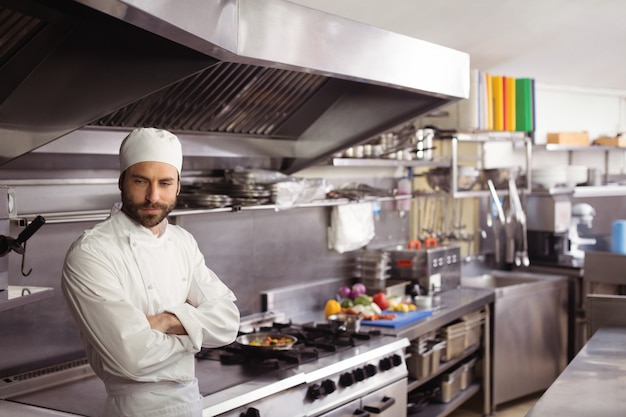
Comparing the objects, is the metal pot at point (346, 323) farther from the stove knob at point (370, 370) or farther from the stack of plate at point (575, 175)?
the stack of plate at point (575, 175)

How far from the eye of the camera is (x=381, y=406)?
346cm

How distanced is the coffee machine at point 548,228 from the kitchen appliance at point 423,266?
1.56 metres

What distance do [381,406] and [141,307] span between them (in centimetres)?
151

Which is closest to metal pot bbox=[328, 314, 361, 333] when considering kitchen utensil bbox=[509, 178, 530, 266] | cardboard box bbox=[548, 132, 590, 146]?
kitchen utensil bbox=[509, 178, 530, 266]

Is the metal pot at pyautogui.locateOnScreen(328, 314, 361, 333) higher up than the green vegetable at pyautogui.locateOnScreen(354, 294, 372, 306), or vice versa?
the green vegetable at pyautogui.locateOnScreen(354, 294, 372, 306)

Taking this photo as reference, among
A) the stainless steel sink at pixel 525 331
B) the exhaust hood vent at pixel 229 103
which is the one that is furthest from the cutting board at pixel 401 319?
the exhaust hood vent at pixel 229 103

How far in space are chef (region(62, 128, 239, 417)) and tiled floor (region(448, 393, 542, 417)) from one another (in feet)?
10.6

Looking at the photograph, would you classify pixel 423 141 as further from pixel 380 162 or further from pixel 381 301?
pixel 381 301

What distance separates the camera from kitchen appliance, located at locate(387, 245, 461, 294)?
15.9 feet

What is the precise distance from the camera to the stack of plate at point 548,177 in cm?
641

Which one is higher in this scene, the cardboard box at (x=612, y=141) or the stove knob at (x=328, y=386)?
the cardboard box at (x=612, y=141)

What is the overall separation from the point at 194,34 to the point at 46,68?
24.3 inches

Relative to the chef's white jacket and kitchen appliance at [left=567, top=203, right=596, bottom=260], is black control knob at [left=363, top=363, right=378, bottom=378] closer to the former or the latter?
the chef's white jacket

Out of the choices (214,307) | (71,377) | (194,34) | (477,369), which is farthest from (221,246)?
(477,369)
